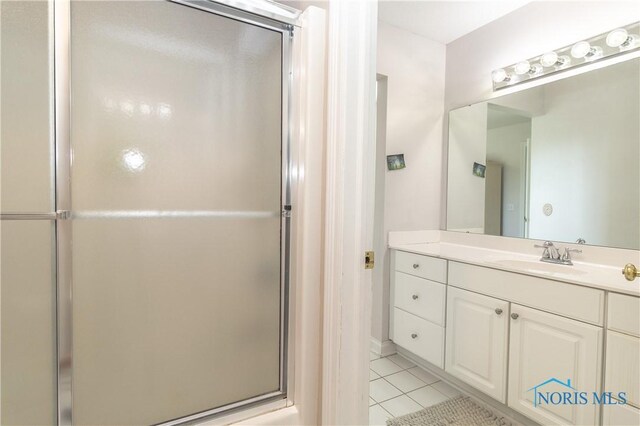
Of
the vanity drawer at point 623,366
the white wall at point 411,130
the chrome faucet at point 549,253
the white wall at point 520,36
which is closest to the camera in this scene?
the vanity drawer at point 623,366

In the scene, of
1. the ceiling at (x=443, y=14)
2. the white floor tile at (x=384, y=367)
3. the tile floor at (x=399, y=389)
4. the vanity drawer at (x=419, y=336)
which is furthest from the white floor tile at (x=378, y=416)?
the ceiling at (x=443, y=14)

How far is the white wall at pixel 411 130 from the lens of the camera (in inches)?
94.6

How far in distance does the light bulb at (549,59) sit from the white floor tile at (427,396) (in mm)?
2185

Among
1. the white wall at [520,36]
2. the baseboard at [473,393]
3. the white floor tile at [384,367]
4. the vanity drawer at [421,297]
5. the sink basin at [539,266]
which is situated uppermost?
the white wall at [520,36]

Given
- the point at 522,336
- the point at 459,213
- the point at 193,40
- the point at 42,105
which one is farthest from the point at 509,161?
the point at 42,105

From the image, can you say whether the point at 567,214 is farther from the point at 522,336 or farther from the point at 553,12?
the point at 553,12

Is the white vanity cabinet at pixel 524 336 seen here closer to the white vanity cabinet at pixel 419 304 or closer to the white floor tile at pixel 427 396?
the white vanity cabinet at pixel 419 304

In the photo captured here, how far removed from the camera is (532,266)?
5.96ft

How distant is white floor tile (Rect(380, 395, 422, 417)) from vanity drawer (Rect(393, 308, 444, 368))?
11.9 inches

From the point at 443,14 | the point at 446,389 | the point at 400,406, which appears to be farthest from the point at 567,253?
the point at 443,14

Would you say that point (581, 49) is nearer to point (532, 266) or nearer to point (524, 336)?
point (532, 266)

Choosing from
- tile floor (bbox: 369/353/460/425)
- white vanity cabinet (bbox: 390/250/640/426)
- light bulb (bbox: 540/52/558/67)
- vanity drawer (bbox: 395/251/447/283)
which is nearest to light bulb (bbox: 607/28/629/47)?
light bulb (bbox: 540/52/558/67)

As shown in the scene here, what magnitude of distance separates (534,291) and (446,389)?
0.95 m

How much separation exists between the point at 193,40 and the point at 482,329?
1.99m
